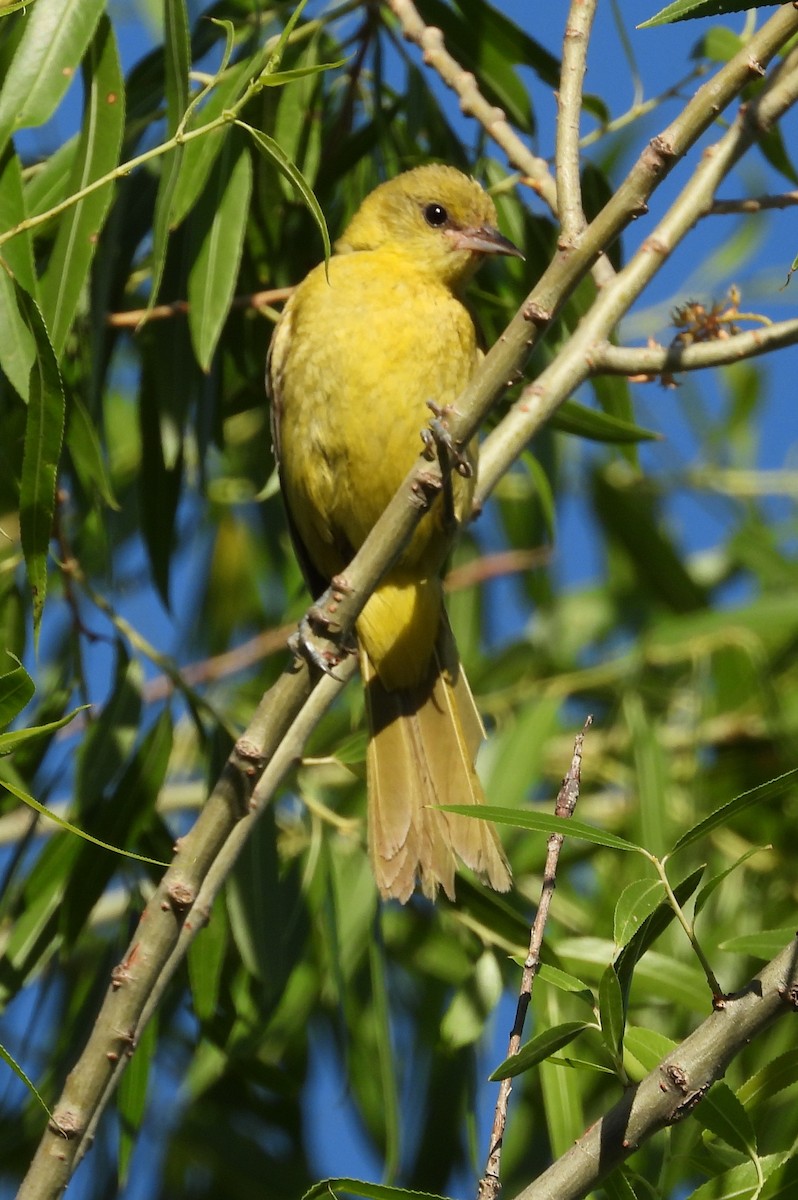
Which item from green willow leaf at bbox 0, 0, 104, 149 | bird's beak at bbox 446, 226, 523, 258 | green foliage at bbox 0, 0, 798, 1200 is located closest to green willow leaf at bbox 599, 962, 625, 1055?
green foliage at bbox 0, 0, 798, 1200

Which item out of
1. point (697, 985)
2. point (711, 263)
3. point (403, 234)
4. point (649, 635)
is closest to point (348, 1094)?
point (697, 985)

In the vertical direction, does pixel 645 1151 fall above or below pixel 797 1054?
below

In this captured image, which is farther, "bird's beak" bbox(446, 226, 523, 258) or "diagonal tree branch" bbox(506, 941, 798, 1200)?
"bird's beak" bbox(446, 226, 523, 258)

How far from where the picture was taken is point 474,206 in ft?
13.7

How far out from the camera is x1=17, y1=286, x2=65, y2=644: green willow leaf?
2.71 meters

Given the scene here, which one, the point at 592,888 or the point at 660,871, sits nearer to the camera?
the point at 660,871

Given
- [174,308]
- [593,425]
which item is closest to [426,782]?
[593,425]

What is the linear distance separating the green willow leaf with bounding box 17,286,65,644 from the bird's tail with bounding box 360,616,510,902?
116 centimetres

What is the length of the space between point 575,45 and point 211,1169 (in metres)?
3.37

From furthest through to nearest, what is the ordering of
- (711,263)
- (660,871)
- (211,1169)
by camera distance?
(711,263)
(211,1169)
(660,871)

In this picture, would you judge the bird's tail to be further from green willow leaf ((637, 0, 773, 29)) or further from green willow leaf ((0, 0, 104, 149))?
green willow leaf ((637, 0, 773, 29))

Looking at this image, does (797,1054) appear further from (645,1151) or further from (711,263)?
(711,263)

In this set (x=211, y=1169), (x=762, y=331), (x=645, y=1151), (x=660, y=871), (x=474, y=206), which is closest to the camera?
(x=660, y=871)

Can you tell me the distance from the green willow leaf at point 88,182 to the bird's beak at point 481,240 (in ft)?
3.35
